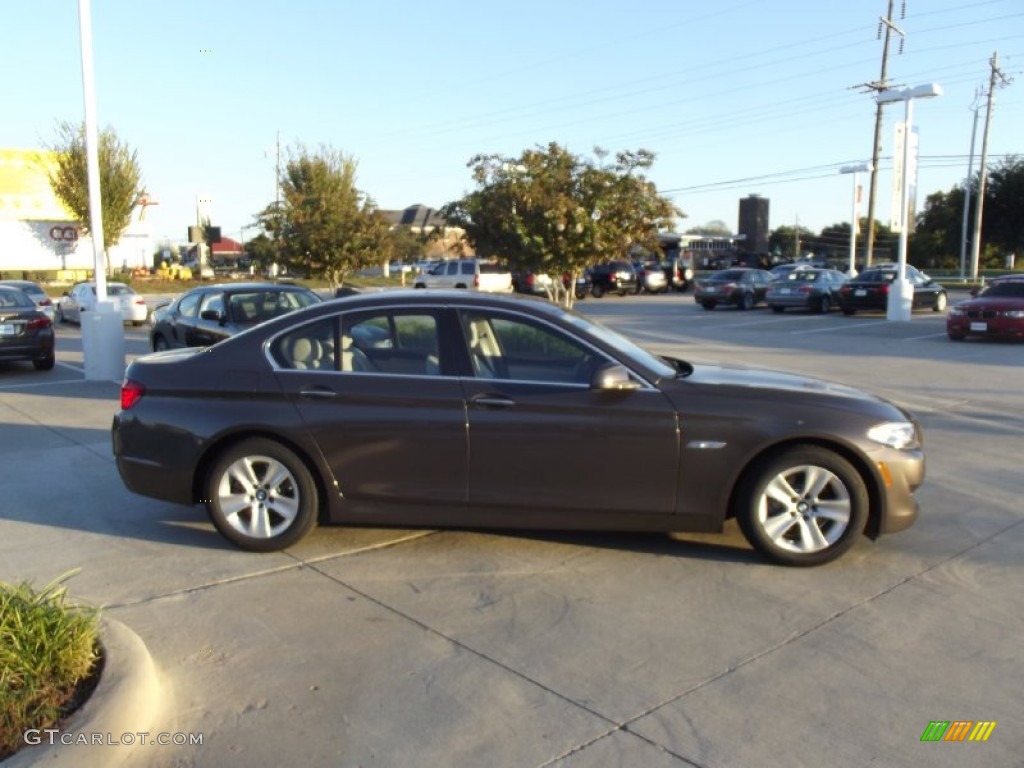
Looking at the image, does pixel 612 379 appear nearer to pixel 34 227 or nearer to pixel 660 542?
pixel 660 542

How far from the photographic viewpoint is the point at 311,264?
67.5 feet

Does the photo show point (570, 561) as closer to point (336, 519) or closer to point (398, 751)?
point (336, 519)

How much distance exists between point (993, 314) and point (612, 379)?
1639 cm

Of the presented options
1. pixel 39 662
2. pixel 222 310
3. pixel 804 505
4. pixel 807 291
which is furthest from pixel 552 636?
pixel 807 291

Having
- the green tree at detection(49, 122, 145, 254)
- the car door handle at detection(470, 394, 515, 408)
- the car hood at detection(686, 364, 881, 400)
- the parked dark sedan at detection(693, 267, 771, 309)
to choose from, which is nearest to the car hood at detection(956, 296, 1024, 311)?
the parked dark sedan at detection(693, 267, 771, 309)

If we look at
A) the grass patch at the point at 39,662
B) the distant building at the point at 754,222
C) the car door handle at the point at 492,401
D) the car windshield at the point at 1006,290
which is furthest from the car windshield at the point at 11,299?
the distant building at the point at 754,222

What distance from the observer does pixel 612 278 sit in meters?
40.1

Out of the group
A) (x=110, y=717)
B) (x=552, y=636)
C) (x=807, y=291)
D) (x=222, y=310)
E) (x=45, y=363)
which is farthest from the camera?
(x=807, y=291)

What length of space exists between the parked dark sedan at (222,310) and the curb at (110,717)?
8.83 m

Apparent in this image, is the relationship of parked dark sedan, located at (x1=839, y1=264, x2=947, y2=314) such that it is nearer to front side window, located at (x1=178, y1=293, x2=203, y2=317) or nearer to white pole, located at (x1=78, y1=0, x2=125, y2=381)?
front side window, located at (x1=178, y1=293, x2=203, y2=317)

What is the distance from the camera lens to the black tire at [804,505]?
5.09 meters

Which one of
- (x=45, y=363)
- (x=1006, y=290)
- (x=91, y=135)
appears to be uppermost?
(x=91, y=135)

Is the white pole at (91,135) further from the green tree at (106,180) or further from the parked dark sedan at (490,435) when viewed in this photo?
the green tree at (106,180)

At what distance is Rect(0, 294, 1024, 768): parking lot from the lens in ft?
A: 11.2
